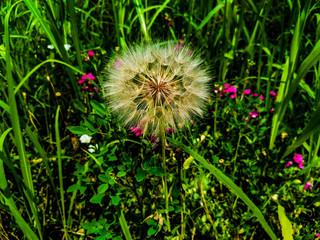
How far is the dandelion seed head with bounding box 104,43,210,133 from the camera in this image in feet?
4.90

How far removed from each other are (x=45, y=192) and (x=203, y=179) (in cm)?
119

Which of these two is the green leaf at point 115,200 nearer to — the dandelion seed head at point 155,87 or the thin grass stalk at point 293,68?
the dandelion seed head at point 155,87

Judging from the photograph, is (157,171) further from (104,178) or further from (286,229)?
(286,229)

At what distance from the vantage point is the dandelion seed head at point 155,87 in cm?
149

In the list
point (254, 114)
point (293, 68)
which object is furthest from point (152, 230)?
point (293, 68)

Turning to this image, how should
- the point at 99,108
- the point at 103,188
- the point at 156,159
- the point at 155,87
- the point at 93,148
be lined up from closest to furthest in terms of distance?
1. the point at 103,188
2. the point at 155,87
3. the point at 99,108
4. the point at 93,148
5. the point at 156,159

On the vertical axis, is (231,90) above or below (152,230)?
above

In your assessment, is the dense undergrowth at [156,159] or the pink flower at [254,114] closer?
the dense undergrowth at [156,159]

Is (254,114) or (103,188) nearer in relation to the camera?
(103,188)

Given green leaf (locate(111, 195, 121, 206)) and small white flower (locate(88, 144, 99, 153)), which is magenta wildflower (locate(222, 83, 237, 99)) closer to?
small white flower (locate(88, 144, 99, 153))

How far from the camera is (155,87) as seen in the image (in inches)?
58.8

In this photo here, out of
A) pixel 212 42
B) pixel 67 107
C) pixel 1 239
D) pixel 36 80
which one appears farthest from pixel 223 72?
pixel 1 239

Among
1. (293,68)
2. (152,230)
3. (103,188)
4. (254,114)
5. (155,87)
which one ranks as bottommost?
(152,230)

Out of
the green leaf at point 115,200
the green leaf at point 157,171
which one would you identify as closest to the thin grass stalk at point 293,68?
the green leaf at point 157,171
